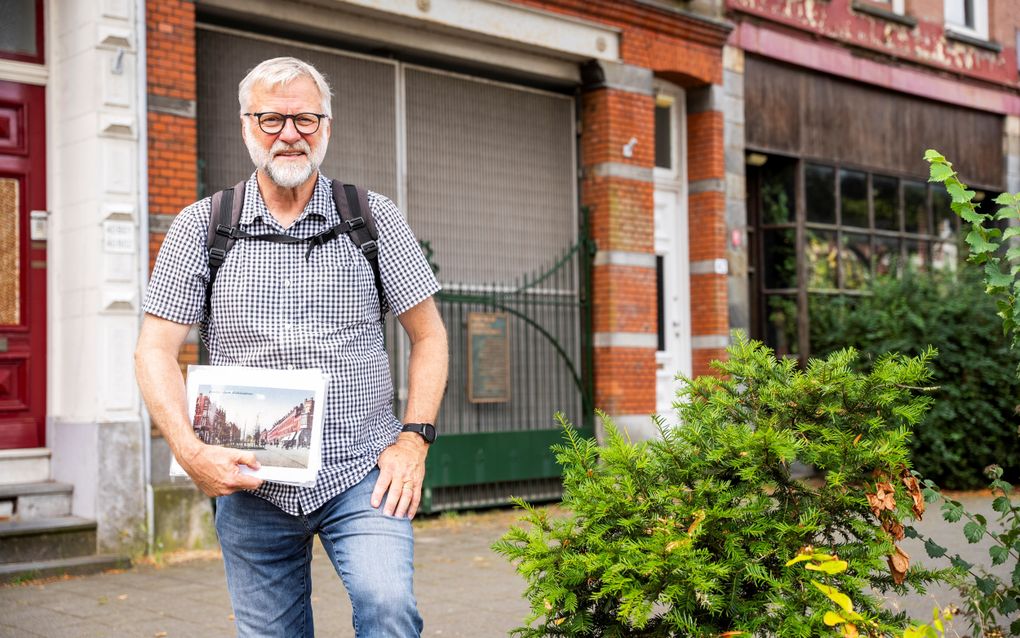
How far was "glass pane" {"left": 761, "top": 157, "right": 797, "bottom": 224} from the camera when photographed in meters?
15.6

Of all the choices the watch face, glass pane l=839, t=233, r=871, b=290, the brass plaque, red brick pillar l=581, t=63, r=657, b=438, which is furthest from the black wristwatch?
glass pane l=839, t=233, r=871, b=290

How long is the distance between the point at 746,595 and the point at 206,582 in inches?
209

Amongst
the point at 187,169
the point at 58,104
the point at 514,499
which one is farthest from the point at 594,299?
the point at 514,499

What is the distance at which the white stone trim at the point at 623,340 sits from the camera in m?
13.1

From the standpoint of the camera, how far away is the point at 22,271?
373 inches

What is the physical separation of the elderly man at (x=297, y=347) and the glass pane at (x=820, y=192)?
12.9 m

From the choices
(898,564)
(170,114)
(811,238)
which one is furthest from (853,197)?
(898,564)

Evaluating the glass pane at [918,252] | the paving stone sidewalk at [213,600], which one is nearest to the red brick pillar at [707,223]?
the glass pane at [918,252]

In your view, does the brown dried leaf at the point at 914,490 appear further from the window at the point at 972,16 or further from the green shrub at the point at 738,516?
the window at the point at 972,16

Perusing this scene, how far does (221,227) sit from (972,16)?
1744cm

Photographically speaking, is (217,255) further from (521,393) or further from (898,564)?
(521,393)

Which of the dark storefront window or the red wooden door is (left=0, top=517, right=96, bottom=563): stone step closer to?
the red wooden door

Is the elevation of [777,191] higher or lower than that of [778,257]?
higher

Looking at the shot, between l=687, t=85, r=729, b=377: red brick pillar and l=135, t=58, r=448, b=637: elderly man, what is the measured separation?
1089 cm
